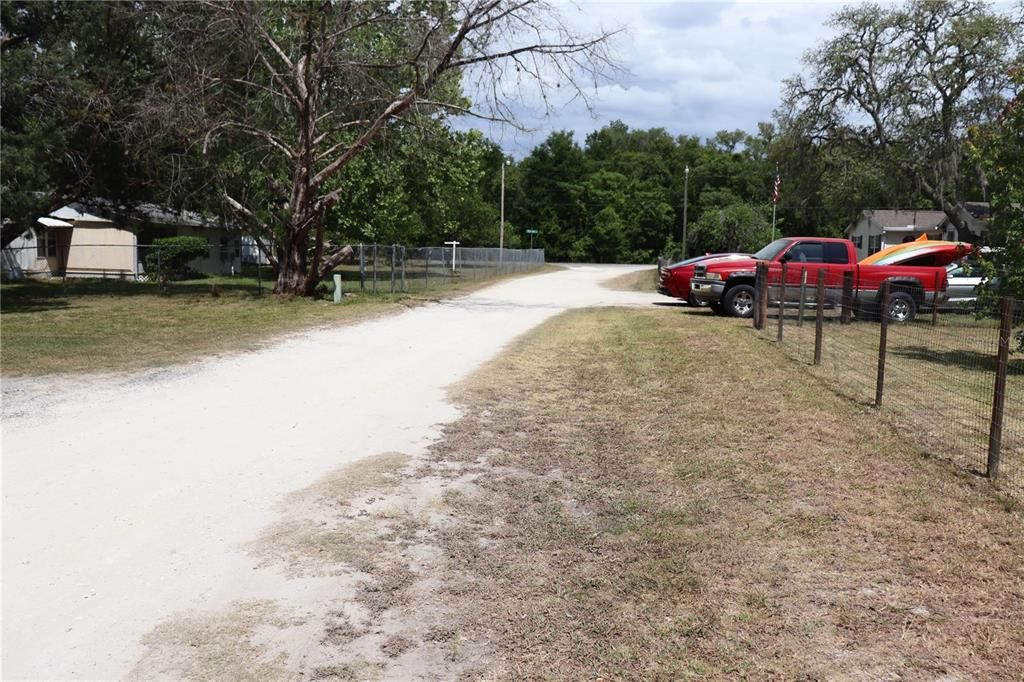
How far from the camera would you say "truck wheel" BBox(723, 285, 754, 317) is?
20.0 m

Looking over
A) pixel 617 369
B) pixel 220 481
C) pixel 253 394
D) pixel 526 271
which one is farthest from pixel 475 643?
pixel 526 271

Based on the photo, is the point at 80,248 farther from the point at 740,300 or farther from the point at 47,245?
the point at 740,300

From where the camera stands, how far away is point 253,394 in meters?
10.1

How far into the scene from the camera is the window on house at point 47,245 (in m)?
39.1

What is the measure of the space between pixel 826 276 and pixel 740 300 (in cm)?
217

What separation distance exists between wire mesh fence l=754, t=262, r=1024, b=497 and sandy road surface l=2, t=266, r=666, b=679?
4791mm

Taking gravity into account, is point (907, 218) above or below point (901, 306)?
above

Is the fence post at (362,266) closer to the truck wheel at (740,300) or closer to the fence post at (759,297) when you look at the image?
the truck wheel at (740,300)

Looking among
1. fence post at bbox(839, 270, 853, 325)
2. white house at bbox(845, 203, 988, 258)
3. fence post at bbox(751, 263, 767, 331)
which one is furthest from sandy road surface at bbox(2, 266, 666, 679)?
white house at bbox(845, 203, 988, 258)

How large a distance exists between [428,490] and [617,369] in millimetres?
6369

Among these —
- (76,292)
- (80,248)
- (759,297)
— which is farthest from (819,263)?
(80,248)

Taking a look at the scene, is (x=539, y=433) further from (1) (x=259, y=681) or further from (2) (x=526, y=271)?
(2) (x=526, y=271)

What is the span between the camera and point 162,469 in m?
6.86

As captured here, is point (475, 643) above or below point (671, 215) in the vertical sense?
below
